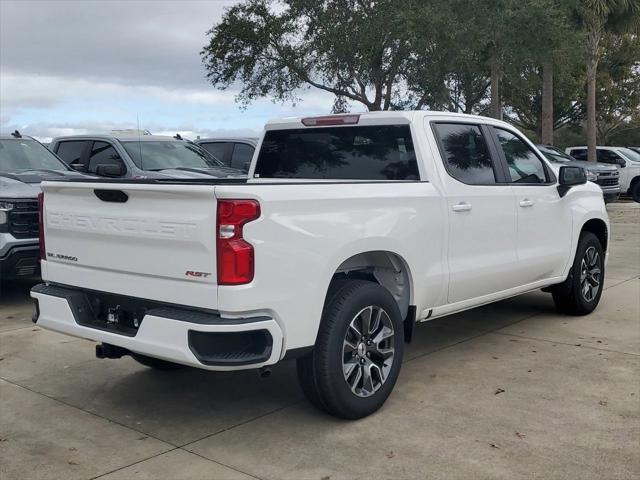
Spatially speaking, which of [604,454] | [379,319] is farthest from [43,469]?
[604,454]

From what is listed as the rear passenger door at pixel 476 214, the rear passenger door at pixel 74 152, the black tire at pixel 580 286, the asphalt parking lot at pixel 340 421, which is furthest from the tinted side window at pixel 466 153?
the rear passenger door at pixel 74 152

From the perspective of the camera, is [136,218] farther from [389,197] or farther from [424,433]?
[424,433]

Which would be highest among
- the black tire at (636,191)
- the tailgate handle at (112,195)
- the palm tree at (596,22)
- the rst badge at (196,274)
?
the palm tree at (596,22)

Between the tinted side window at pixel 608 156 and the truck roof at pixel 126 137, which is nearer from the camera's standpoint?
the truck roof at pixel 126 137

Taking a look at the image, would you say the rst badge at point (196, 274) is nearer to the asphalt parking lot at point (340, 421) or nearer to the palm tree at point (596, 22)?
the asphalt parking lot at point (340, 421)

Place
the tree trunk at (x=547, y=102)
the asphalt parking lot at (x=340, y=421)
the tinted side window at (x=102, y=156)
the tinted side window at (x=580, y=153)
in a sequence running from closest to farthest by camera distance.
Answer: the asphalt parking lot at (x=340, y=421), the tinted side window at (x=102, y=156), the tree trunk at (x=547, y=102), the tinted side window at (x=580, y=153)

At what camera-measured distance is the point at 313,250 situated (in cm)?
405

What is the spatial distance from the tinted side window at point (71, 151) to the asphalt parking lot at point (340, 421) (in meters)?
5.06

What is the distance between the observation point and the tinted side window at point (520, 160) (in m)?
6.08

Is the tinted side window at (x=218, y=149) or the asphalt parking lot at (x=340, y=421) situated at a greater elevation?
the tinted side window at (x=218, y=149)

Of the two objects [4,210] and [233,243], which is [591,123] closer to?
[4,210]

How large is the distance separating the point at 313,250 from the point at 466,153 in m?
2.06

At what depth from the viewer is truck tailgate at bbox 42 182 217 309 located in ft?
12.4

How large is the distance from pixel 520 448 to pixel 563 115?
146 feet
